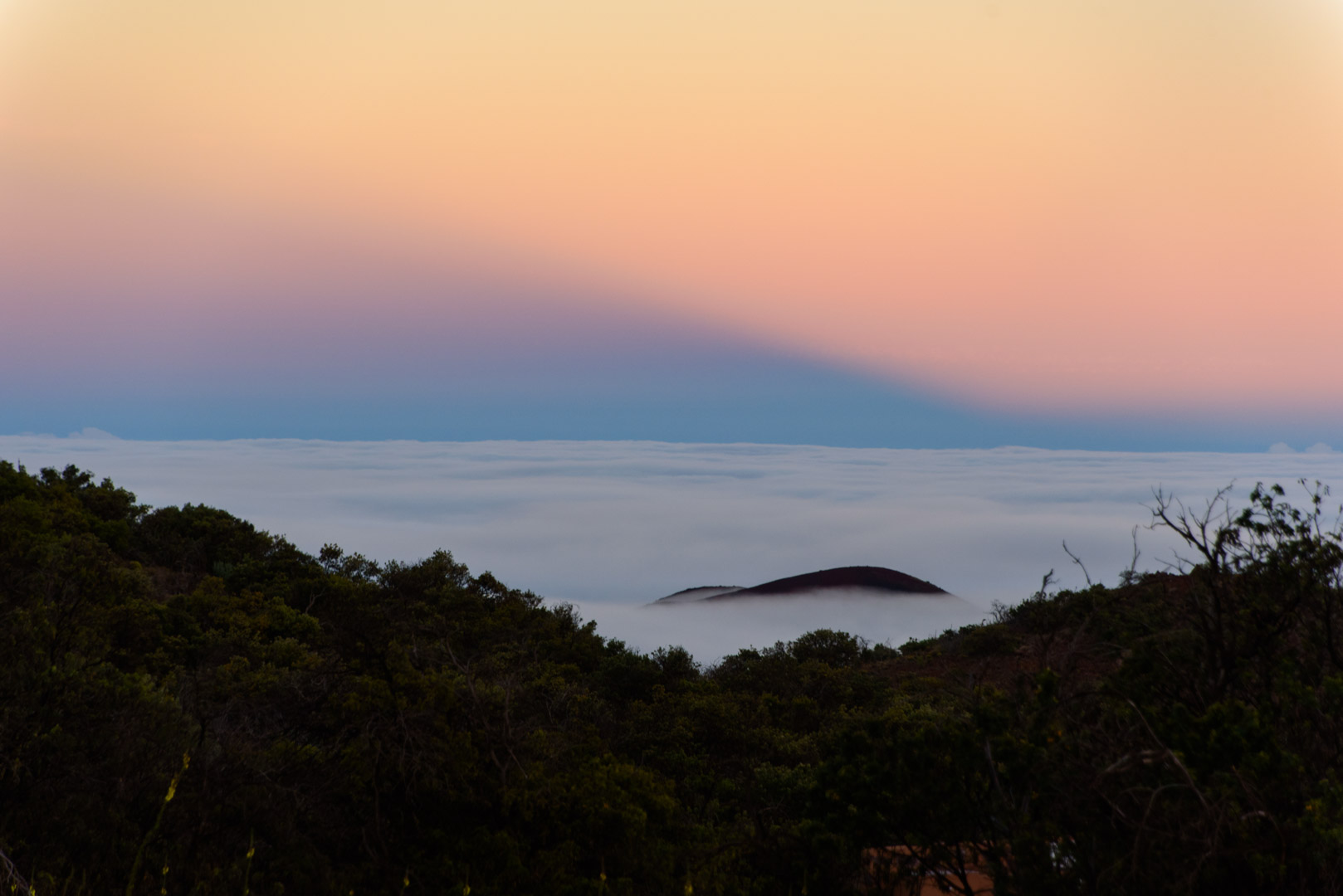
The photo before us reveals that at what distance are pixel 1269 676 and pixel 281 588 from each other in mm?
22989

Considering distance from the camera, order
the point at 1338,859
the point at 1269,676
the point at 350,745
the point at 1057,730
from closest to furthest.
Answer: the point at 1338,859, the point at 1057,730, the point at 1269,676, the point at 350,745

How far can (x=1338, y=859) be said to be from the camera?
5.59 metres

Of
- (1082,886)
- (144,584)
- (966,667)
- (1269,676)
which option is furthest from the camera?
(966,667)

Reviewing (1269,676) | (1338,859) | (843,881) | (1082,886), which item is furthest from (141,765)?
(1269,676)

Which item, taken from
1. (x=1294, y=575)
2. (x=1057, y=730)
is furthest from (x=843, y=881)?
(x=1294, y=575)

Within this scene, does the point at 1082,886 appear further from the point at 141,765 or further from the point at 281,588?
the point at 281,588

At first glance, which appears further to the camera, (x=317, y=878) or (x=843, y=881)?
(x=843, y=881)

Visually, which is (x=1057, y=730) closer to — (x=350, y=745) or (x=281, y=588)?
(x=350, y=745)

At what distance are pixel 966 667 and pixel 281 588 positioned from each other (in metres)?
18.4

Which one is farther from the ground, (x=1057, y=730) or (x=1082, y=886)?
(x=1057, y=730)

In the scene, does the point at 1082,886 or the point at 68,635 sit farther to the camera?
the point at 68,635

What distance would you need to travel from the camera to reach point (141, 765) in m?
8.10

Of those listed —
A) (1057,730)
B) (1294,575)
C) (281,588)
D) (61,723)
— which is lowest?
(281,588)

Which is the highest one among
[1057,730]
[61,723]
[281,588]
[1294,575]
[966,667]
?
[1294,575]
